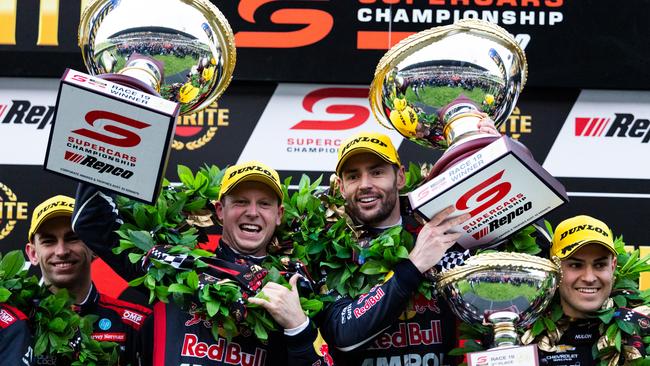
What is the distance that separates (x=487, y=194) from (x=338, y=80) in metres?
1.65

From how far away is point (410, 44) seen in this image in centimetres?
417

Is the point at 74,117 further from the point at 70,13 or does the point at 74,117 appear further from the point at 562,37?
the point at 562,37

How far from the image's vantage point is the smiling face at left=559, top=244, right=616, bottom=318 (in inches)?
165

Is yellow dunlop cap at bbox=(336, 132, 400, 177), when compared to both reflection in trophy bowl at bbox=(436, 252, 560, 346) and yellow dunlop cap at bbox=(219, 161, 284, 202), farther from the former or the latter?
reflection in trophy bowl at bbox=(436, 252, 560, 346)

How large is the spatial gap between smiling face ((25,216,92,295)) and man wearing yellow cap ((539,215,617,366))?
1577mm

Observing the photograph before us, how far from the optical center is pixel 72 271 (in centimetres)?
461

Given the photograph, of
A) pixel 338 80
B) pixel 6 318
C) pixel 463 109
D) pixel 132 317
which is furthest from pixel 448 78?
pixel 6 318

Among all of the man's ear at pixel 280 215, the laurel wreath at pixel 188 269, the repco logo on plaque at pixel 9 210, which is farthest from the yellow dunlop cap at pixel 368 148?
the repco logo on plaque at pixel 9 210

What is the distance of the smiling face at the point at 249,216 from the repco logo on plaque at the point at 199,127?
1.02 meters

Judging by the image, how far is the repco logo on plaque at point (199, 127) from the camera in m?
5.35

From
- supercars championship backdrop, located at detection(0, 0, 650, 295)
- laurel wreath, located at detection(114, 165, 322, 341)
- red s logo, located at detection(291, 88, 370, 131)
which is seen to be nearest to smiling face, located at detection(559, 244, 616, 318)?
laurel wreath, located at detection(114, 165, 322, 341)

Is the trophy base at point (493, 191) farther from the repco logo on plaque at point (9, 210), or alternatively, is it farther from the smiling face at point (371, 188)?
the repco logo on plaque at point (9, 210)

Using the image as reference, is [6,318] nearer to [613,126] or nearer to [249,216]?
[249,216]

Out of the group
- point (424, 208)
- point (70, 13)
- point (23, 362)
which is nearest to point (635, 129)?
point (424, 208)
